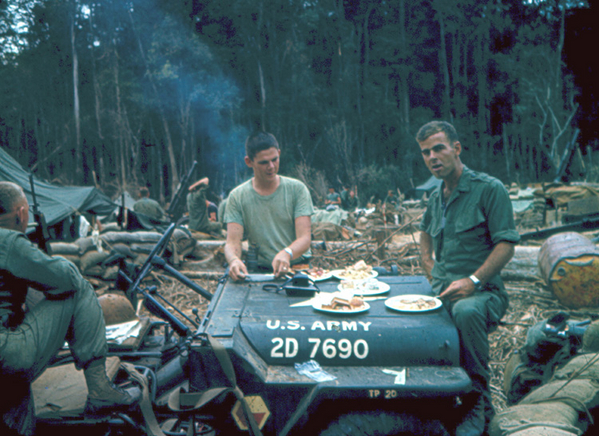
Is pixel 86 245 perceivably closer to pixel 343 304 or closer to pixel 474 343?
pixel 343 304

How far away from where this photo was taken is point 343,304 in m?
2.66

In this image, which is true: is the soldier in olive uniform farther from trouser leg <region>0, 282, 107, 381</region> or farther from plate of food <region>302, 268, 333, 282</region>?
plate of food <region>302, 268, 333, 282</region>

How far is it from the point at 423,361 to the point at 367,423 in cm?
42

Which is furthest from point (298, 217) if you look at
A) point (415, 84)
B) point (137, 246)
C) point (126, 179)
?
point (415, 84)

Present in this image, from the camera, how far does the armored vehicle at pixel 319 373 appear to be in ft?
7.02

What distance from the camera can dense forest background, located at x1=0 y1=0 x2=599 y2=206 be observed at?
32688 mm

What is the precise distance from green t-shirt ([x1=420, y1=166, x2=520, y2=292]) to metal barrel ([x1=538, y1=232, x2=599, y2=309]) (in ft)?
11.8

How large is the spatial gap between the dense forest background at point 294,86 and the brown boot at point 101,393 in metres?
24.8

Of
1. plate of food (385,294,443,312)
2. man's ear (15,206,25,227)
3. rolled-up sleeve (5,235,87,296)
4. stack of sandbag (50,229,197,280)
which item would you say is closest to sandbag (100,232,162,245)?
stack of sandbag (50,229,197,280)

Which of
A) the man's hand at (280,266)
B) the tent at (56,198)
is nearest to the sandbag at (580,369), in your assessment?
the man's hand at (280,266)

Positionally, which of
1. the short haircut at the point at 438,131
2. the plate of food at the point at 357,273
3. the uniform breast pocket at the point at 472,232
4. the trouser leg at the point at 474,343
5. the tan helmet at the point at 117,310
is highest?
the short haircut at the point at 438,131

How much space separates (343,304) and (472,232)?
1138 millimetres

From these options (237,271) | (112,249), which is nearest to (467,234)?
(237,271)

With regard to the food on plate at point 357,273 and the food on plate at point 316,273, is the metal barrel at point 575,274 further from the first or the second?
the food on plate at point 316,273
